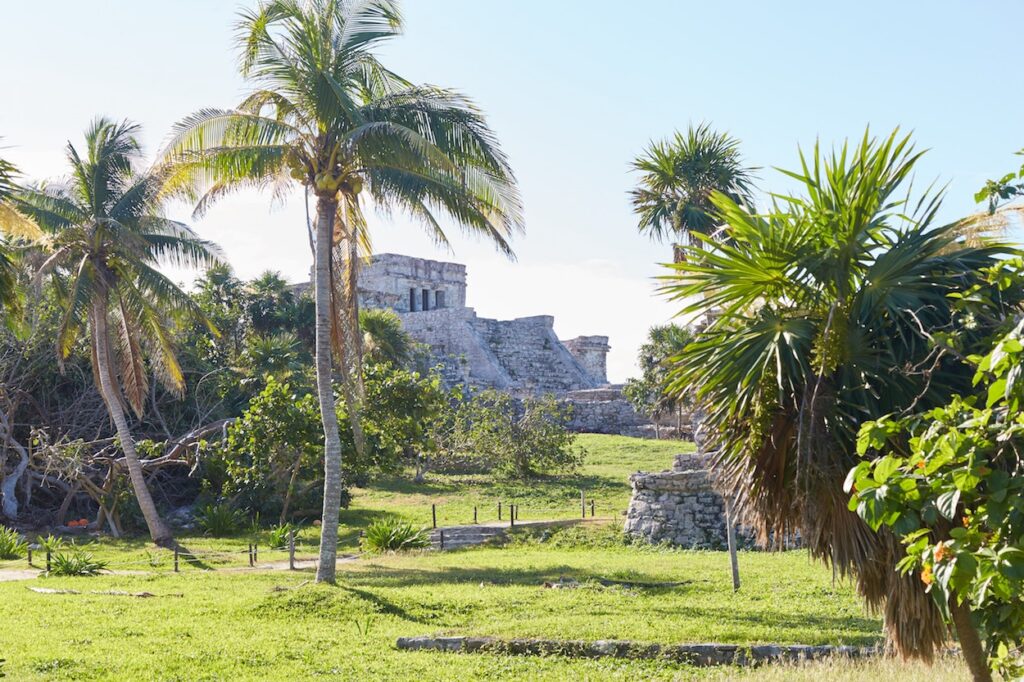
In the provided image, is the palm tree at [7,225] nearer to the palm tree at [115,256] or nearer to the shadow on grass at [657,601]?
the shadow on grass at [657,601]

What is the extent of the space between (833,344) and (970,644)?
159 centimetres

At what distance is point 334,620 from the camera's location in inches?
426

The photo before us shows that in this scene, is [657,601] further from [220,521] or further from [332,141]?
[220,521]

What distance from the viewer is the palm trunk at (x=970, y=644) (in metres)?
5.18

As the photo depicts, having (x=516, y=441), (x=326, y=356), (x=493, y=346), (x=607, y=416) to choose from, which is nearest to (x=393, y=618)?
(x=326, y=356)

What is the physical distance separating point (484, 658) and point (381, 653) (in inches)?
36.9

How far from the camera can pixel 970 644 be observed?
5242mm

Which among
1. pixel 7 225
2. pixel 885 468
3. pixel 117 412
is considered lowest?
pixel 885 468

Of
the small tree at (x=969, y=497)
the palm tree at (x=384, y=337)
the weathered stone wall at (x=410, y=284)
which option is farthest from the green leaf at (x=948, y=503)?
the weathered stone wall at (x=410, y=284)

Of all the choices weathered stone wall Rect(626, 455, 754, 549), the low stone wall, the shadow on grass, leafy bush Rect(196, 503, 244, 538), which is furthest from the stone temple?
the low stone wall

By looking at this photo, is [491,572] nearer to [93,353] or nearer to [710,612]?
[710,612]

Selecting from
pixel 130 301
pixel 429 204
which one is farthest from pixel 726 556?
pixel 130 301

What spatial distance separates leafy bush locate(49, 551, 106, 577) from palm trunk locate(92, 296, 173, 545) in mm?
3140

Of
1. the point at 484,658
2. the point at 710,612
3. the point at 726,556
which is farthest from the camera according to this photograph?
the point at 726,556
